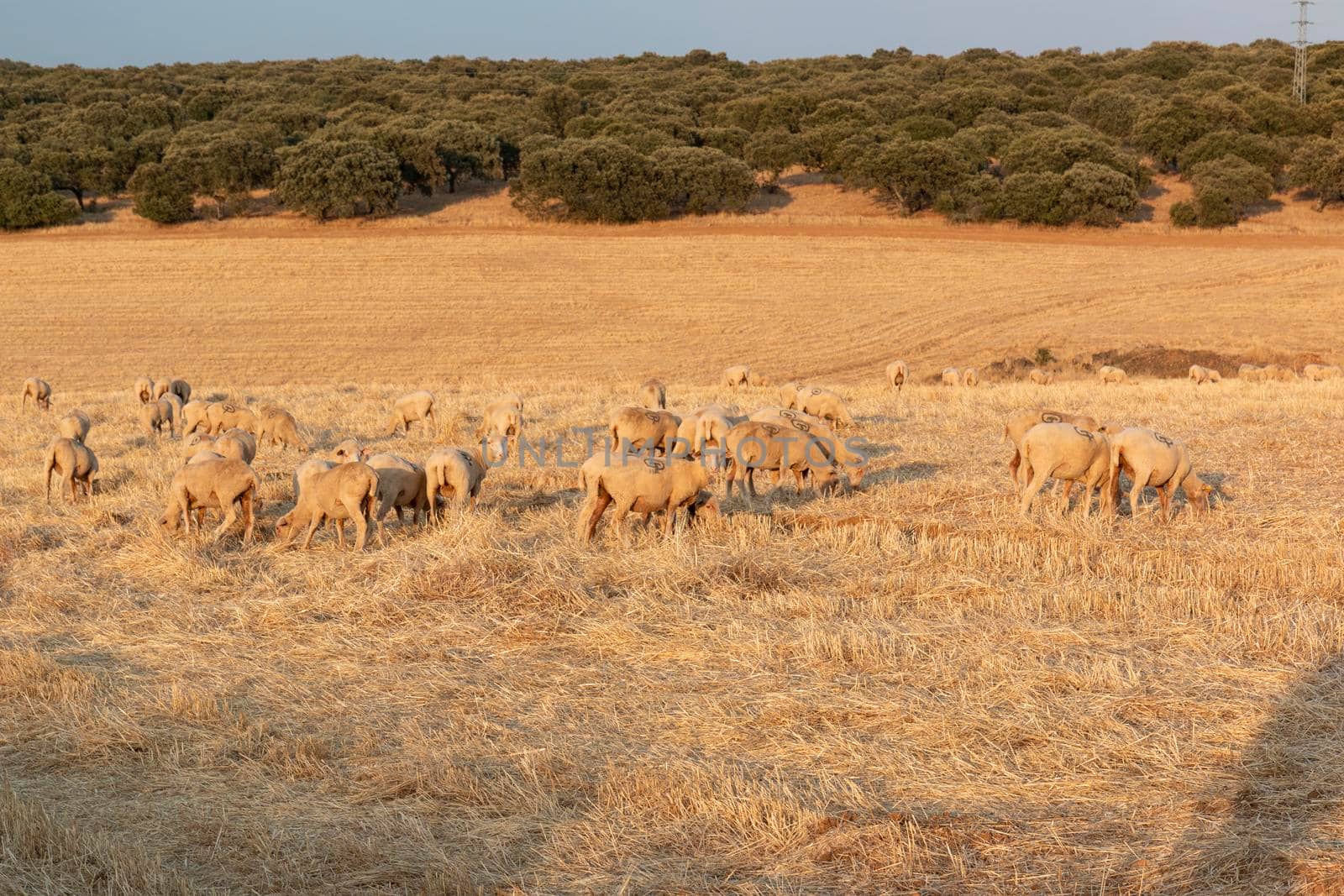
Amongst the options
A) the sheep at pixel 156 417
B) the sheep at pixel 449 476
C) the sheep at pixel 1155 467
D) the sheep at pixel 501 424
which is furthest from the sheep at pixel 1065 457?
the sheep at pixel 156 417

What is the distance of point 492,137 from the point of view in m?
73.8

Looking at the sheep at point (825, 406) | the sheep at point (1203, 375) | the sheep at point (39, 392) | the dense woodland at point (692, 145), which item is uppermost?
the dense woodland at point (692, 145)

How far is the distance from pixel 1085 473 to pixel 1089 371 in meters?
25.8

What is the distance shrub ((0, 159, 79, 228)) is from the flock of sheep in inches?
2091

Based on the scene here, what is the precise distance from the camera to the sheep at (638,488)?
40.9ft

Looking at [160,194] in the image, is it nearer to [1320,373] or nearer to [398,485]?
[1320,373]

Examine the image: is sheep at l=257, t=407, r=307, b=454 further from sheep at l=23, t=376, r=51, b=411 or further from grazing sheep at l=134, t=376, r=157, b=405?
sheep at l=23, t=376, r=51, b=411

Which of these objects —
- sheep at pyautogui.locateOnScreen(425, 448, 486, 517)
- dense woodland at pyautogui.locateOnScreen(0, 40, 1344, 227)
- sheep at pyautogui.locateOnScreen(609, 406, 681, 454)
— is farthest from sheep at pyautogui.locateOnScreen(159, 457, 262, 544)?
dense woodland at pyautogui.locateOnScreen(0, 40, 1344, 227)

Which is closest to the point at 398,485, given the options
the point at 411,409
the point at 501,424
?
the point at 501,424

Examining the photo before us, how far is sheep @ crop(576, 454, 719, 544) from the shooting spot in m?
12.5

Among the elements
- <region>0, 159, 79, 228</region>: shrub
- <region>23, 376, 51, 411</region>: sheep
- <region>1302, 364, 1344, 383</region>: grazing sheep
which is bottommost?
<region>23, 376, 51, 411</region>: sheep

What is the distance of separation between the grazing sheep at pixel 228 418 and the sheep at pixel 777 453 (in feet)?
29.7

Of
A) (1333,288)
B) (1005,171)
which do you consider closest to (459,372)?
(1333,288)

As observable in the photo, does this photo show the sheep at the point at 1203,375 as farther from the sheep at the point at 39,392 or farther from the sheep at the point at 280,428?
the sheep at the point at 39,392
